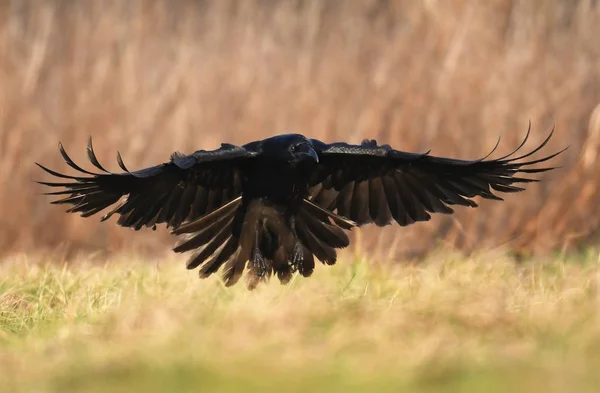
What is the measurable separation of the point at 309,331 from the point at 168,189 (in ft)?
3.76

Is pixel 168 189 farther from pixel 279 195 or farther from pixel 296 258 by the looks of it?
pixel 296 258

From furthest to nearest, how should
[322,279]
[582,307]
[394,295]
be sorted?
[322,279] < [394,295] < [582,307]

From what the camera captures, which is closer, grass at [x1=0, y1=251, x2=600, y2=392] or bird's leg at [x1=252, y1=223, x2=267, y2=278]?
grass at [x1=0, y1=251, x2=600, y2=392]

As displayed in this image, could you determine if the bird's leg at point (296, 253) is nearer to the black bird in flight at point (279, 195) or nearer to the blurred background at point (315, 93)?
the black bird in flight at point (279, 195)

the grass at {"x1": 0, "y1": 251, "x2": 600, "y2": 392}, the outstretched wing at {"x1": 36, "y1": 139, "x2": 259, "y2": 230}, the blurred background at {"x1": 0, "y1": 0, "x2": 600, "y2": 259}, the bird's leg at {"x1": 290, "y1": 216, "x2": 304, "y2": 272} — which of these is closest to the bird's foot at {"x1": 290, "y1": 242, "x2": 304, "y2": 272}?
the bird's leg at {"x1": 290, "y1": 216, "x2": 304, "y2": 272}

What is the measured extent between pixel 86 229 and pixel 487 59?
8.56ft

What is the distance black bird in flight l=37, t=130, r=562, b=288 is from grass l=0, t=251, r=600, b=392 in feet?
0.56

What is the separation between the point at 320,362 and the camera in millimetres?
3379

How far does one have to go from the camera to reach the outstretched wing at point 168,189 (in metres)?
4.32

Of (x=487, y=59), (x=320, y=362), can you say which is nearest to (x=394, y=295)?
(x=320, y=362)

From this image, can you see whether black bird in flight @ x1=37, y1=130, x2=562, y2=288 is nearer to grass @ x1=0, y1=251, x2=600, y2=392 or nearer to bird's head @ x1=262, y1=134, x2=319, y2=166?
bird's head @ x1=262, y1=134, x2=319, y2=166

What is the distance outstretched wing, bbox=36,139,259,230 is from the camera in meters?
4.32

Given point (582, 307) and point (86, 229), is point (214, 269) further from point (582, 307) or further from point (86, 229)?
point (86, 229)

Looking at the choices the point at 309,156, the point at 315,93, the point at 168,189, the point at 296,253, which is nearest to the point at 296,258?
the point at 296,253
